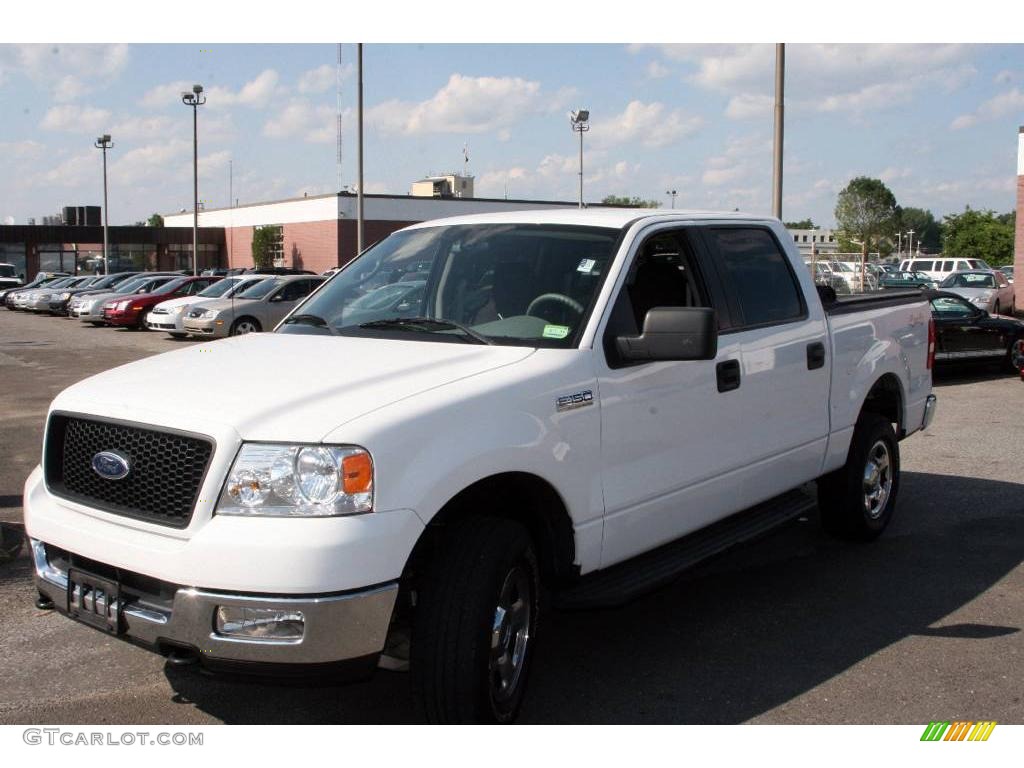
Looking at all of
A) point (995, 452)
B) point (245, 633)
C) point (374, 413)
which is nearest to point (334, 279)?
point (374, 413)

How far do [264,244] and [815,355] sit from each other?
64659 millimetres

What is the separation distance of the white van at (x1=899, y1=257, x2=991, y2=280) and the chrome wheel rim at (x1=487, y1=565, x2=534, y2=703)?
45.2 m

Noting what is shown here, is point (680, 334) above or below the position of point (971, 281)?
below

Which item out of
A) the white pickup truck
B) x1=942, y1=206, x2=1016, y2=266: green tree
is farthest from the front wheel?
x1=942, y1=206, x2=1016, y2=266: green tree

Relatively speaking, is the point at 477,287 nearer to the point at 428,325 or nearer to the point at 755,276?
the point at 428,325

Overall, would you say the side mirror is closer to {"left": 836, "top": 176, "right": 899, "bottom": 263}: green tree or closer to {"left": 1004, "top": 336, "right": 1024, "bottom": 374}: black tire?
{"left": 1004, "top": 336, "right": 1024, "bottom": 374}: black tire

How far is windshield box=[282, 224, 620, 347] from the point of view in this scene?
175 inches

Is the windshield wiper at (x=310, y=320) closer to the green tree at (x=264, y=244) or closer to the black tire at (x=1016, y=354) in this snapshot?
the black tire at (x=1016, y=354)

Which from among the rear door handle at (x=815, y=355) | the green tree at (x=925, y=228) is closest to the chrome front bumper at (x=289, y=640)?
the rear door handle at (x=815, y=355)

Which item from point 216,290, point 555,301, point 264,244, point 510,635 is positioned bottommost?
point 510,635

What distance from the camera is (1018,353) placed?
16.7 m

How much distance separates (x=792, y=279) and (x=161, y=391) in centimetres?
360

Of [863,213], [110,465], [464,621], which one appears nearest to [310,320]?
[110,465]
